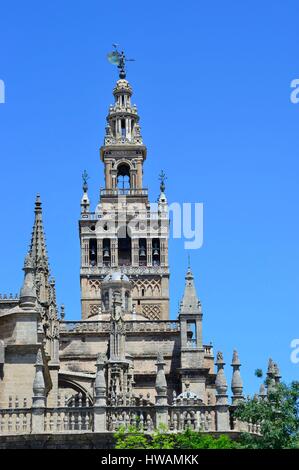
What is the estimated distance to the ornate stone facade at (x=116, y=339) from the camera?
49656 millimetres

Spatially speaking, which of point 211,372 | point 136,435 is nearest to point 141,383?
point 211,372

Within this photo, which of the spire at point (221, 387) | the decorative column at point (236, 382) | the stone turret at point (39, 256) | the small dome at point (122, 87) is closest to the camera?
the spire at point (221, 387)

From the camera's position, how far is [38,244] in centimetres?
6675

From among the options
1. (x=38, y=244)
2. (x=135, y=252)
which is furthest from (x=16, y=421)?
(x=135, y=252)

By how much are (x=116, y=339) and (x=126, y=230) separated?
116 ft

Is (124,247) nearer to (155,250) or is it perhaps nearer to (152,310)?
(155,250)

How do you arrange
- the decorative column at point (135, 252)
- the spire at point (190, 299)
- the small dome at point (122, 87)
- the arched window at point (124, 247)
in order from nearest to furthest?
the spire at point (190, 299)
the decorative column at point (135, 252)
the arched window at point (124, 247)
the small dome at point (122, 87)

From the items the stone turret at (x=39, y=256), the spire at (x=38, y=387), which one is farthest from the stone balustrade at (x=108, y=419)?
the stone turret at (x=39, y=256)

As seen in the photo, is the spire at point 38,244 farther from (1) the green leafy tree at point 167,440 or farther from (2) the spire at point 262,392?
(1) the green leafy tree at point 167,440

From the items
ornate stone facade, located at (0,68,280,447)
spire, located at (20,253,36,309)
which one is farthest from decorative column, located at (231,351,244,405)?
spire, located at (20,253,36,309)

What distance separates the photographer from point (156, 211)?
10119 centimetres

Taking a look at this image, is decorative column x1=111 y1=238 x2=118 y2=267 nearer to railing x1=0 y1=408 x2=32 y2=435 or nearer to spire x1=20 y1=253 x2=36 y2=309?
spire x1=20 y1=253 x2=36 y2=309

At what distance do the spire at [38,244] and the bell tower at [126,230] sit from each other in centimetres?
2698
